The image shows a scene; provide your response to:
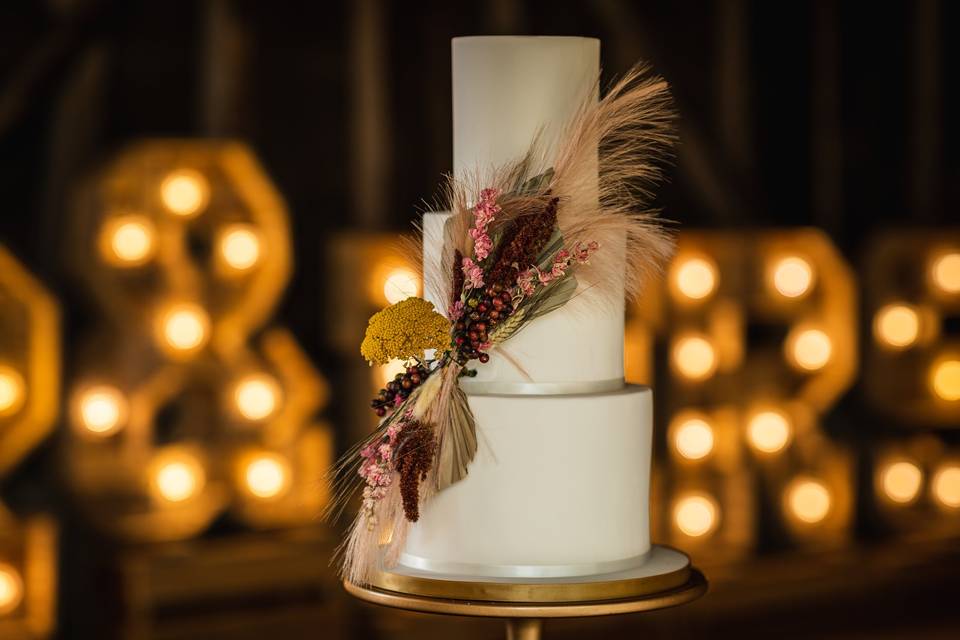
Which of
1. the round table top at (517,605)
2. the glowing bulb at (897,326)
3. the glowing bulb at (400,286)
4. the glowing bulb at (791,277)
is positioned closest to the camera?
the round table top at (517,605)

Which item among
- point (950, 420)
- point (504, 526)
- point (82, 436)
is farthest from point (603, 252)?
point (950, 420)

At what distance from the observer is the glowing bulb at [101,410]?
11.9ft

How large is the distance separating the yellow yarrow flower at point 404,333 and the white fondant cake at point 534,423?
0.10 m

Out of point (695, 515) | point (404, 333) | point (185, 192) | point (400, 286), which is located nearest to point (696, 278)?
point (695, 515)

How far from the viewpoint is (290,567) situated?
392 centimetres

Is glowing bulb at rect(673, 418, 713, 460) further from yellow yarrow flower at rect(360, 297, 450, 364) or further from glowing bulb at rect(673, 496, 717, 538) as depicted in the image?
yellow yarrow flower at rect(360, 297, 450, 364)

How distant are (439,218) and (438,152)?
8.65ft

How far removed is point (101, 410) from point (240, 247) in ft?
1.65

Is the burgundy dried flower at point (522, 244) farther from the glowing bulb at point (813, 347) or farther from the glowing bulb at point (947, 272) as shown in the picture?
the glowing bulb at point (947, 272)

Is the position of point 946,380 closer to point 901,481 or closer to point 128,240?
point 901,481

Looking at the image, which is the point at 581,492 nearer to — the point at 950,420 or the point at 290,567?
the point at 290,567

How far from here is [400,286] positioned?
218 cm

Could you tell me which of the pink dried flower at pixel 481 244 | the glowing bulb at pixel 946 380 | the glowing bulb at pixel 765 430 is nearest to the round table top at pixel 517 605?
the pink dried flower at pixel 481 244

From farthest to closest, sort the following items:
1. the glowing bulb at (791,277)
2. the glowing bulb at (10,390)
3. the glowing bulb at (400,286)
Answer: the glowing bulb at (791,277), the glowing bulb at (10,390), the glowing bulb at (400,286)
